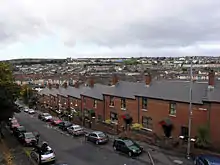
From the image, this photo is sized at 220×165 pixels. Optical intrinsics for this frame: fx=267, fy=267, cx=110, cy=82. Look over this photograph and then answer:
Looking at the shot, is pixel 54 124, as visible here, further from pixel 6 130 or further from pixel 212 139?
pixel 212 139

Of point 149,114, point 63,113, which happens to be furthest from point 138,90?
point 63,113

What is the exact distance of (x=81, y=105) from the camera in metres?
52.5

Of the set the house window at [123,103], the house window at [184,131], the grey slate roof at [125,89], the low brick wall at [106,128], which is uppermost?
the grey slate roof at [125,89]

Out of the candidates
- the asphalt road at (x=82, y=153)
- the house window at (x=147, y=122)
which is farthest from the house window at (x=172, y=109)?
the asphalt road at (x=82, y=153)

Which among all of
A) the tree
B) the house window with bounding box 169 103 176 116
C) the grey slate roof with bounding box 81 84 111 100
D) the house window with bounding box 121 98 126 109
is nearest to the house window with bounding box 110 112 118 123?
the house window with bounding box 121 98 126 109

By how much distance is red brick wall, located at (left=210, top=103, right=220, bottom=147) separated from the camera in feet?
90.5

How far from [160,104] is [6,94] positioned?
20116mm

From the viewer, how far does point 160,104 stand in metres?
34.3

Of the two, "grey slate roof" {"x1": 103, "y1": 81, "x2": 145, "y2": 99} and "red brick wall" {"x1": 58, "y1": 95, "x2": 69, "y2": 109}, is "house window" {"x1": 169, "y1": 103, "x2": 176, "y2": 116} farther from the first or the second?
"red brick wall" {"x1": 58, "y1": 95, "x2": 69, "y2": 109}

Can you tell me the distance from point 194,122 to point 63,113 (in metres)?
37.7

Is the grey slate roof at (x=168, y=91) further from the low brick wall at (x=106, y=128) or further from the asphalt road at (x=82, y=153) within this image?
the asphalt road at (x=82, y=153)

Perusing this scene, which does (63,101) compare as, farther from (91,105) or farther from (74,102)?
(91,105)

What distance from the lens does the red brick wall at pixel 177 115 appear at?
2948 centimetres

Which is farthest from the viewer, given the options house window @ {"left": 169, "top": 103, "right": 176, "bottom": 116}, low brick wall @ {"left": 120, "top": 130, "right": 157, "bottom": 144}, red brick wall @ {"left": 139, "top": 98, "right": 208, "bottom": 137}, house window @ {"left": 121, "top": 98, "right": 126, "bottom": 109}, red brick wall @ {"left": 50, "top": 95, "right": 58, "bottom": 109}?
red brick wall @ {"left": 50, "top": 95, "right": 58, "bottom": 109}
